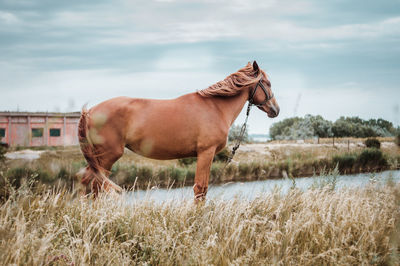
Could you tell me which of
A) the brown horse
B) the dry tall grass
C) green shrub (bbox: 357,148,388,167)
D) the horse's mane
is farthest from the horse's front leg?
green shrub (bbox: 357,148,388,167)

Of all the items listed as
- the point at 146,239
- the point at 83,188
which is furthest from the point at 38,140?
the point at 146,239

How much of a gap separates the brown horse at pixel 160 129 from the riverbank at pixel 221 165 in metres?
4.34

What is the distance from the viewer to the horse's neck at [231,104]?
17.4ft

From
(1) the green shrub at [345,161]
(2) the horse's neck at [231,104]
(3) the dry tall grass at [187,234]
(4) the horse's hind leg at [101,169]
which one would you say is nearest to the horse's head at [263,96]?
(2) the horse's neck at [231,104]

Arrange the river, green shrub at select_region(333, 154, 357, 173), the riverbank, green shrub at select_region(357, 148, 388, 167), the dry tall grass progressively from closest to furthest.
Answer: the dry tall grass, the river, the riverbank, green shrub at select_region(333, 154, 357, 173), green shrub at select_region(357, 148, 388, 167)

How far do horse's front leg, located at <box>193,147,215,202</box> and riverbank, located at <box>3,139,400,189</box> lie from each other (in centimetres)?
443

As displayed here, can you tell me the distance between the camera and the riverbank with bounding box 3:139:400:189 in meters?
10.4

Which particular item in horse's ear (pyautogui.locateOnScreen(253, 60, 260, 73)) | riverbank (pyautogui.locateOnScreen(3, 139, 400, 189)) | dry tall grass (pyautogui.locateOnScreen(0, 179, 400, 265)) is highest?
horse's ear (pyautogui.locateOnScreen(253, 60, 260, 73))

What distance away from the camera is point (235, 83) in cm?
530

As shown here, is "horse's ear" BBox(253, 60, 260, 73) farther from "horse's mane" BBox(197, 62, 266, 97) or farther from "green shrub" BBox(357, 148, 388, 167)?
"green shrub" BBox(357, 148, 388, 167)

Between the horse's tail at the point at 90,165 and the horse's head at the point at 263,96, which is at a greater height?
the horse's head at the point at 263,96

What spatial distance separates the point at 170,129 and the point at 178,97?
1.78 feet

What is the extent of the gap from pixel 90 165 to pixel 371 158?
1278 cm

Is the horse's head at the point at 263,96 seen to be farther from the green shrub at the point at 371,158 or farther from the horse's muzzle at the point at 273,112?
the green shrub at the point at 371,158
